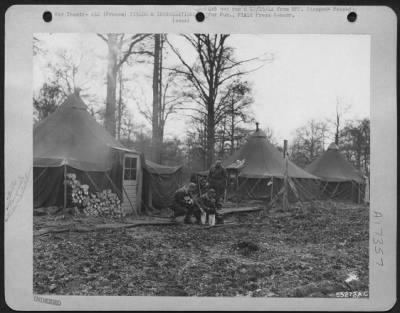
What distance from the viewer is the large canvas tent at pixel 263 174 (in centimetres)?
244

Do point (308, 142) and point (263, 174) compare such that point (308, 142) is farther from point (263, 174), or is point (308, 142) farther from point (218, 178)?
point (218, 178)

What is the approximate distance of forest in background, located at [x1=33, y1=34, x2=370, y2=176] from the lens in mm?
2266

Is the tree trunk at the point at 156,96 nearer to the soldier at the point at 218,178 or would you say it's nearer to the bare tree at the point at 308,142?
the soldier at the point at 218,178

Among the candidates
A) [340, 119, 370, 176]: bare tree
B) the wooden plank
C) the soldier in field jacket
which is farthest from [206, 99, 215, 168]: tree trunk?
[340, 119, 370, 176]: bare tree

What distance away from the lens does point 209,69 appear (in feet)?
7.57

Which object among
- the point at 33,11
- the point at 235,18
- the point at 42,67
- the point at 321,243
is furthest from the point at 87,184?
the point at 321,243

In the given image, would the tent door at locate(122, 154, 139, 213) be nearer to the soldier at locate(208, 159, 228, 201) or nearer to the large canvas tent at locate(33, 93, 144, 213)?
the large canvas tent at locate(33, 93, 144, 213)

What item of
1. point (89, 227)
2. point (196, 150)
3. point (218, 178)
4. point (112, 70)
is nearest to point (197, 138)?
point (196, 150)

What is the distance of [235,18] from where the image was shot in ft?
7.30

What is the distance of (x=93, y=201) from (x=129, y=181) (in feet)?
1.07

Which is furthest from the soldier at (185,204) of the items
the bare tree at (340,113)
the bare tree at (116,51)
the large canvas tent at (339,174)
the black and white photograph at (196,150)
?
the bare tree at (340,113)

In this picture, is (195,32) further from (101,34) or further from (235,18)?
(101,34)

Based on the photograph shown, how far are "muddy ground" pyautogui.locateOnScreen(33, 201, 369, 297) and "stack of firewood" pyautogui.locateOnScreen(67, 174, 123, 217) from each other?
5.3 inches

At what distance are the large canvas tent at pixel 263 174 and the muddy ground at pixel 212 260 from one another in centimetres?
28
